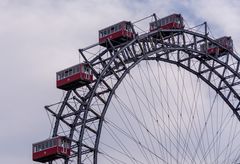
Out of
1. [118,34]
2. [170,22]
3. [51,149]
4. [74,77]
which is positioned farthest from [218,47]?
[51,149]

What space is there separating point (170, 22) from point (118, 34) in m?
8.49

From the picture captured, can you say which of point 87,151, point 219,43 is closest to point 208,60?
point 219,43

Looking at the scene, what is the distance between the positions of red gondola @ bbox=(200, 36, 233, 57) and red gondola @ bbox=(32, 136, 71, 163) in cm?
2231

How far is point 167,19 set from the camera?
120688mm

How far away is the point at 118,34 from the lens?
114 m

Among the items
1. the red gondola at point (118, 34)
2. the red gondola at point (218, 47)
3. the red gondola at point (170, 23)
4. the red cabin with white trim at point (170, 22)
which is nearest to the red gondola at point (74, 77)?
the red gondola at point (118, 34)

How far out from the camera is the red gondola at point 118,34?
4478 inches

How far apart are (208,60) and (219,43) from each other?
2345 millimetres

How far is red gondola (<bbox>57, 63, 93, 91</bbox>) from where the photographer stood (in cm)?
11156

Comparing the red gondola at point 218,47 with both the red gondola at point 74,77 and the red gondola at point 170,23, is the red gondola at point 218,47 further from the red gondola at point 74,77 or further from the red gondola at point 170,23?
the red gondola at point 74,77

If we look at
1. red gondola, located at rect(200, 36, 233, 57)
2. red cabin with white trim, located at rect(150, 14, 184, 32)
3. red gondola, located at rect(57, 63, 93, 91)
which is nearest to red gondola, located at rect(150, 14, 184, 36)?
red cabin with white trim, located at rect(150, 14, 184, 32)

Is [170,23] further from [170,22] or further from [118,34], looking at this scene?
[118,34]

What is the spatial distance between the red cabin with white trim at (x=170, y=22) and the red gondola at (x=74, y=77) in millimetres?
11018

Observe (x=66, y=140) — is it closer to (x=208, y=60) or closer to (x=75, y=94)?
(x=75, y=94)
